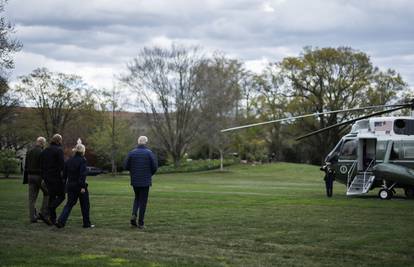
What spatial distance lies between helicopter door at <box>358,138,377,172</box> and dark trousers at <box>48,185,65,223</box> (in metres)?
14.5

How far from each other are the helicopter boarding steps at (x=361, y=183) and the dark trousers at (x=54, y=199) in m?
13.4

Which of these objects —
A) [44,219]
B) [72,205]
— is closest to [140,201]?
[72,205]

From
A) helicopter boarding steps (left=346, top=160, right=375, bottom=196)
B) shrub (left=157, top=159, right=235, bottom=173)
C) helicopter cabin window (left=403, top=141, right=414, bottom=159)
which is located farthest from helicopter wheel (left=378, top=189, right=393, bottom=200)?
shrub (left=157, top=159, right=235, bottom=173)

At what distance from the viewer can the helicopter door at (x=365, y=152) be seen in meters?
25.0

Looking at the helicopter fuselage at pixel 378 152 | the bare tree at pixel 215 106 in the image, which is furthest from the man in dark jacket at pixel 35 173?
the bare tree at pixel 215 106

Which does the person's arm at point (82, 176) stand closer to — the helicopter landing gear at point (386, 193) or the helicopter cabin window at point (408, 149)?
the helicopter landing gear at point (386, 193)

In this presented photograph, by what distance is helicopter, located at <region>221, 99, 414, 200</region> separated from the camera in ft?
76.4

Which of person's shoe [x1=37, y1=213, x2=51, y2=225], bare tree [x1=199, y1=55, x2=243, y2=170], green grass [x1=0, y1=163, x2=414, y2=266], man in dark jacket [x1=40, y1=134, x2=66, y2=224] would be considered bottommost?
green grass [x1=0, y1=163, x2=414, y2=266]

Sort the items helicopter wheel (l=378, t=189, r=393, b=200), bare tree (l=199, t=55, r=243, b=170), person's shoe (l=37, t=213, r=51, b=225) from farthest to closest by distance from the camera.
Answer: bare tree (l=199, t=55, r=243, b=170) < helicopter wheel (l=378, t=189, r=393, b=200) < person's shoe (l=37, t=213, r=51, b=225)

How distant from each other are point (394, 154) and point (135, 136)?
4915cm

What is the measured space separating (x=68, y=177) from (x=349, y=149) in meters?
14.9

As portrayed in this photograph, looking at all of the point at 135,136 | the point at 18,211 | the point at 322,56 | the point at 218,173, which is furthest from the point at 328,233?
the point at 135,136

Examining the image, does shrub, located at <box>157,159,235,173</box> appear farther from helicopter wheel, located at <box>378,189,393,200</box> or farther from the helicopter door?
helicopter wheel, located at <box>378,189,393,200</box>

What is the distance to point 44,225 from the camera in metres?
13.6
